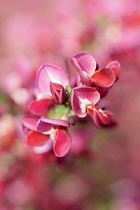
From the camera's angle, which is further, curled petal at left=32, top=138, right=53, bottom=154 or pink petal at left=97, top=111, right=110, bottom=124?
curled petal at left=32, top=138, right=53, bottom=154

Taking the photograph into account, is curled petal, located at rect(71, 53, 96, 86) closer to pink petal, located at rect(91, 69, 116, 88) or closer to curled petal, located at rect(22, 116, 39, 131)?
pink petal, located at rect(91, 69, 116, 88)

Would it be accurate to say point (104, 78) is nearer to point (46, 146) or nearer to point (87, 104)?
point (87, 104)

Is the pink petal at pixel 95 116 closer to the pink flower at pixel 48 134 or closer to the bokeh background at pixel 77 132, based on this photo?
the pink flower at pixel 48 134

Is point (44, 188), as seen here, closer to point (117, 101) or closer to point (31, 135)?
point (117, 101)

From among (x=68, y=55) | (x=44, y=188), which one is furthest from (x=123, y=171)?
(x=68, y=55)

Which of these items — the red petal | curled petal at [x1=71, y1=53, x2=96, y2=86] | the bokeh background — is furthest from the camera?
the bokeh background

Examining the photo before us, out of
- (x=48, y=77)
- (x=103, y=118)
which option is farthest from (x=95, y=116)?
(x=48, y=77)

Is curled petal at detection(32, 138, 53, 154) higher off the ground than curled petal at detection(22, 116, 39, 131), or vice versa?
curled petal at detection(22, 116, 39, 131)

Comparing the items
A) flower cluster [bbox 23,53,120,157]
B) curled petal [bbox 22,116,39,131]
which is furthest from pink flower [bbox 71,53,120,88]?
curled petal [bbox 22,116,39,131]

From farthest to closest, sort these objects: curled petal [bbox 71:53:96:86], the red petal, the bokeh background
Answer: the bokeh background → the red petal → curled petal [bbox 71:53:96:86]
